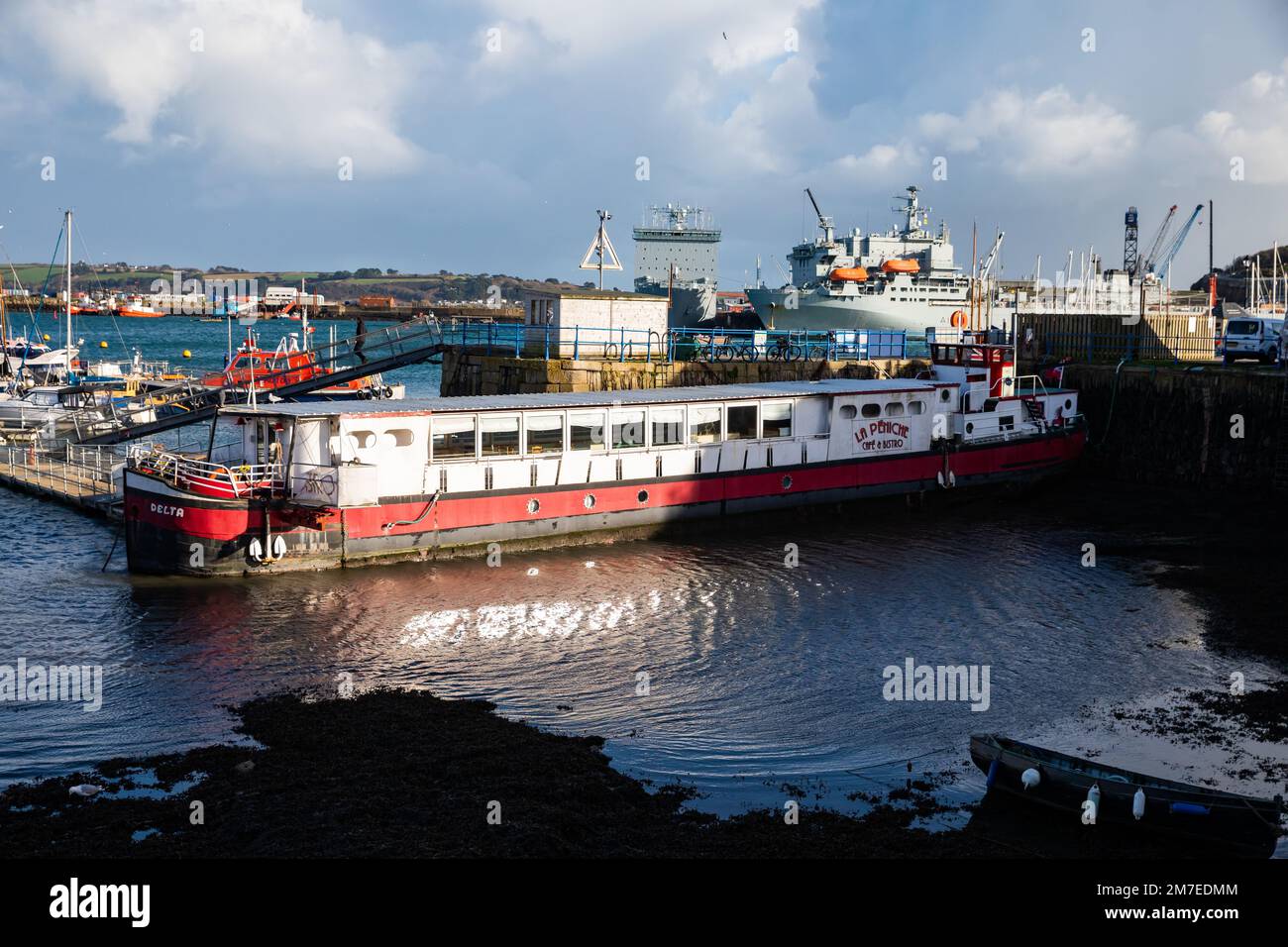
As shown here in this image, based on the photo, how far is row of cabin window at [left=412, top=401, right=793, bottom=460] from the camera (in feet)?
96.3

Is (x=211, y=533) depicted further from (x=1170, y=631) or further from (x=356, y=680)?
(x=1170, y=631)

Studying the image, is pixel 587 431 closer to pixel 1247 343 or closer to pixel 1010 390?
pixel 1010 390

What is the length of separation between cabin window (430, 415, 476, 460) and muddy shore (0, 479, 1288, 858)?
11136mm

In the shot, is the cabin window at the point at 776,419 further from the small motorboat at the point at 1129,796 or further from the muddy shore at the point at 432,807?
the small motorboat at the point at 1129,796

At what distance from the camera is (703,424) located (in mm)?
33750

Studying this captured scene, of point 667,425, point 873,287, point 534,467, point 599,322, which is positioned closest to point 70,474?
point 534,467

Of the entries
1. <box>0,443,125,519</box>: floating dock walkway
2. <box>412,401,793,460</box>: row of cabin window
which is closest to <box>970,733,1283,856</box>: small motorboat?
<box>412,401,793,460</box>: row of cabin window

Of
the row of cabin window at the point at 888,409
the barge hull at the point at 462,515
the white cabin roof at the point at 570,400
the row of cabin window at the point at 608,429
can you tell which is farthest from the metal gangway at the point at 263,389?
the row of cabin window at the point at 888,409

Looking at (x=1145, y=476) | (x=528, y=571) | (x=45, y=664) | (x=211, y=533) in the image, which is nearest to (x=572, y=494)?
(x=528, y=571)

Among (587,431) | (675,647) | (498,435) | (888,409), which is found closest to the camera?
(675,647)

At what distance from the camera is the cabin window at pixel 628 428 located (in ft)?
105

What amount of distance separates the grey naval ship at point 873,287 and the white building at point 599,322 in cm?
5050

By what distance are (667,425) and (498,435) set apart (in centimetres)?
541
